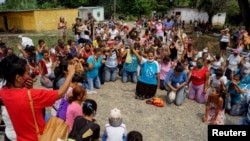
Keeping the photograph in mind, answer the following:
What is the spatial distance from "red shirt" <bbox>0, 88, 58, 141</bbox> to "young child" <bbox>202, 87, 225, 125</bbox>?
200 inches

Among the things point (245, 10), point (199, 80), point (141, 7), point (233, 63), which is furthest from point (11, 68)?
point (141, 7)

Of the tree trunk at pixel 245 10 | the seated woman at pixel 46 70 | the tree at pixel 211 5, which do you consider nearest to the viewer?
the seated woman at pixel 46 70

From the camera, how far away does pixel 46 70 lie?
8.50 m

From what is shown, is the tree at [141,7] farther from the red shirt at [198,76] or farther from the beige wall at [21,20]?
the red shirt at [198,76]

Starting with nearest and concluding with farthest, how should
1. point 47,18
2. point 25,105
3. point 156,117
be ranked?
point 25,105, point 156,117, point 47,18

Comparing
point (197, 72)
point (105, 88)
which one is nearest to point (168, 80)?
point (197, 72)

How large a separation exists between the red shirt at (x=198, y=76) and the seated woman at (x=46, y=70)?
4.52 meters

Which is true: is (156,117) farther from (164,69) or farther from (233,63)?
(233,63)

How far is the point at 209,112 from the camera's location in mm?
7055

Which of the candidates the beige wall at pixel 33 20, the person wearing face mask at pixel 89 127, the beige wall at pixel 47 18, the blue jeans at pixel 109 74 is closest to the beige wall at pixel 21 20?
the beige wall at pixel 33 20

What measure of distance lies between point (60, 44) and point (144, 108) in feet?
14.7

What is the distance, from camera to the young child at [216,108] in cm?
672

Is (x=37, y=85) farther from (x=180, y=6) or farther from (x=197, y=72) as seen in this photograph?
(x=180, y=6)

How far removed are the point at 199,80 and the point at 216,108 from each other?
1673 mm
